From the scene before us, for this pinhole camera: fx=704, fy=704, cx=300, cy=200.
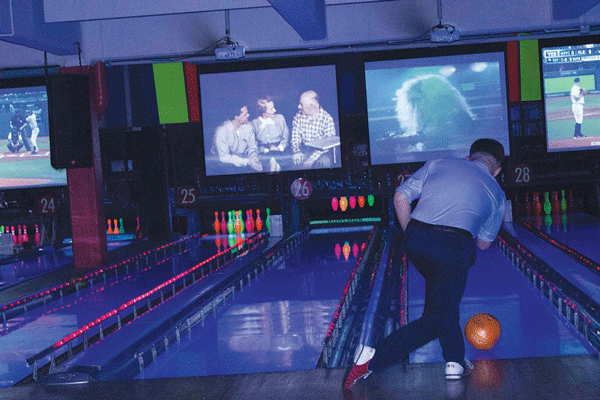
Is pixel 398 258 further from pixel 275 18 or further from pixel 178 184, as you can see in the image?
pixel 178 184

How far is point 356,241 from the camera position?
7.92 m

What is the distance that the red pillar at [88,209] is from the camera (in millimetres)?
7172

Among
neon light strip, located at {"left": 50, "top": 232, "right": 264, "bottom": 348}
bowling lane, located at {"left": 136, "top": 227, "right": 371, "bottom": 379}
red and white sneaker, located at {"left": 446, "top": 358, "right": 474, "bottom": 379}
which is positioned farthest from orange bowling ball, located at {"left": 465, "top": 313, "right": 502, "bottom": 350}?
neon light strip, located at {"left": 50, "top": 232, "right": 264, "bottom": 348}

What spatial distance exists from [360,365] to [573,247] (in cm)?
426

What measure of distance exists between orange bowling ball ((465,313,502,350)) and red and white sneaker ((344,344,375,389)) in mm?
804

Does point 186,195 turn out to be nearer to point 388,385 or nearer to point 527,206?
point 527,206

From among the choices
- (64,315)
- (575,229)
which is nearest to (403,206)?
(64,315)

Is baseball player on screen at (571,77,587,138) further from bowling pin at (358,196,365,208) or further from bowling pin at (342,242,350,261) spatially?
bowling pin at (342,242,350,261)

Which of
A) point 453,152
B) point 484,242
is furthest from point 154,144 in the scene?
point 484,242

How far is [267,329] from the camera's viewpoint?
411 cm

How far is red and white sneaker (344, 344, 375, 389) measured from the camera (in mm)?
2762

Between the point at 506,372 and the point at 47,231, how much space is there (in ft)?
24.6

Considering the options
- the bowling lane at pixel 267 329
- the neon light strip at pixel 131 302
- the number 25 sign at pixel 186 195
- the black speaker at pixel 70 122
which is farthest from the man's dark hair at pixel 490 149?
the number 25 sign at pixel 186 195

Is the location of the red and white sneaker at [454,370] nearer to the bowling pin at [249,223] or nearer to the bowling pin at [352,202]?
the bowling pin at [352,202]
